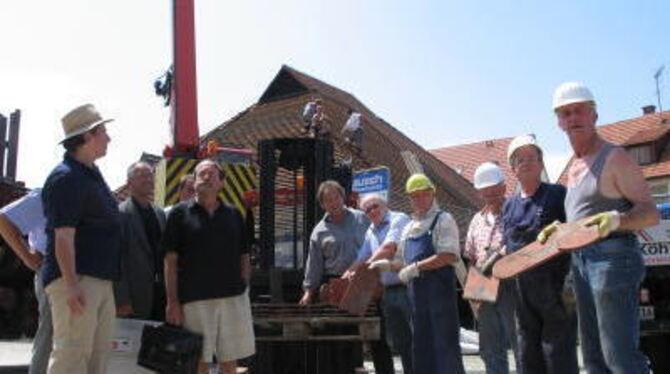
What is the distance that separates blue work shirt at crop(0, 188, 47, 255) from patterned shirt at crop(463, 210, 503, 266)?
313 cm

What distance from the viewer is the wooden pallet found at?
6.30m

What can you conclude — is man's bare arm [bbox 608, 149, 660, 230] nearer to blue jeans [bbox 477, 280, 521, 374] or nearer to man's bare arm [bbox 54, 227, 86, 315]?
blue jeans [bbox 477, 280, 521, 374]

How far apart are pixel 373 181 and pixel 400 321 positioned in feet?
16.9

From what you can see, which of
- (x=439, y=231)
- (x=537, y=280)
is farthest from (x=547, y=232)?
(x=439, y=231)

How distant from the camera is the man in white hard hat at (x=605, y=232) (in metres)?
4.01

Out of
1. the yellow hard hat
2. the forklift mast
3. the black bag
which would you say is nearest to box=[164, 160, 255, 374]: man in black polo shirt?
the black bag

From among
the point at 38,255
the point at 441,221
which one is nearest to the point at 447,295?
the point at 441,221

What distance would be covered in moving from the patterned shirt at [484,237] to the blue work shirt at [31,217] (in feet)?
10.3

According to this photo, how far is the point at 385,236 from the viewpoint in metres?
6.78

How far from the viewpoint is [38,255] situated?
20.1 ft

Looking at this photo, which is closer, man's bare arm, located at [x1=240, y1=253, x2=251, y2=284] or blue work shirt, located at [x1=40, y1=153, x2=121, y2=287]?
blue work shirt, located at [x1=40, y1=153, x2=121, y2=287]

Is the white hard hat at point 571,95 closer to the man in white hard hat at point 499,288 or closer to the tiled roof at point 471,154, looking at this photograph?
the man in white hard hat at point 499,288

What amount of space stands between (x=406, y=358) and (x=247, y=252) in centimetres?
159

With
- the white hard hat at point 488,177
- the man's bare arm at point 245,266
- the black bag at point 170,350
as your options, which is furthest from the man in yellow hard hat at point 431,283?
the black bag at point 170,350
